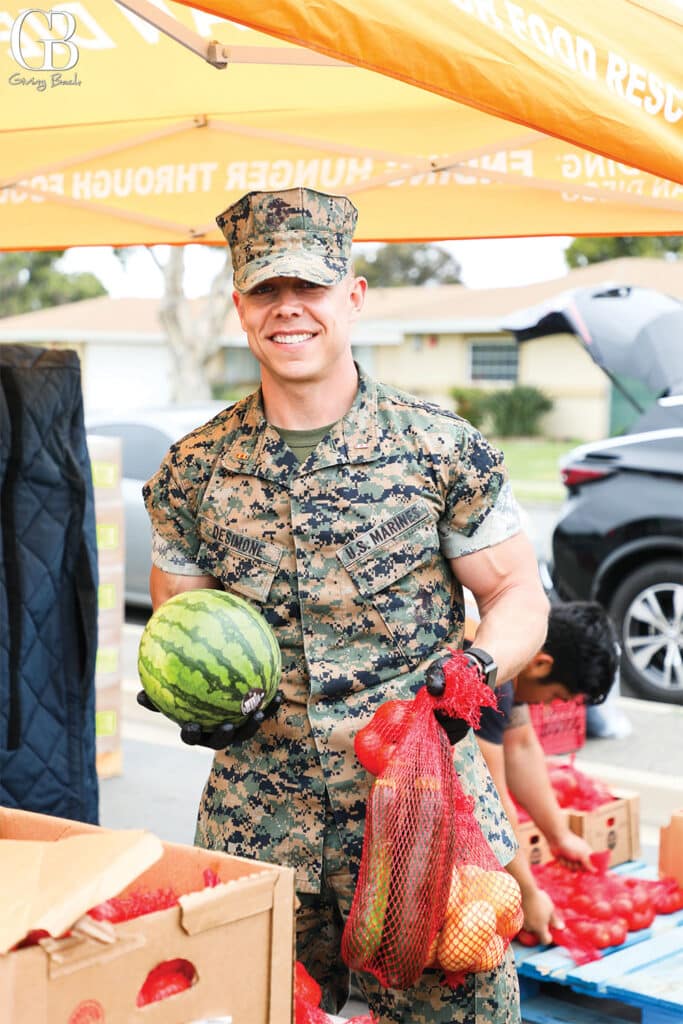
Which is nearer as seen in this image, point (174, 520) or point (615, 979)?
point (174, 520)

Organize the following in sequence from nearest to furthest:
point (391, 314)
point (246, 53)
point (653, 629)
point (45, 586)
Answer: point (246, 53)
point (45, 586)
point (653, 629)
point (391, 314)

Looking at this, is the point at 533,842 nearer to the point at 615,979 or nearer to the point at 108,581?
the point at 615,979

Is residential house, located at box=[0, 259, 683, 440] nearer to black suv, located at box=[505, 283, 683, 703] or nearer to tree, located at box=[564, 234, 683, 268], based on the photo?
tree, located at box=[564, 234, 683, 268]

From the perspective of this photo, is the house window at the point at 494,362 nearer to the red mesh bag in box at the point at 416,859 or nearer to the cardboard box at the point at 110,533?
the cardboard box at the point at 110,533

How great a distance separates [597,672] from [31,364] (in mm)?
2318

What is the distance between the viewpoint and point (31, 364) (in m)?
4.84

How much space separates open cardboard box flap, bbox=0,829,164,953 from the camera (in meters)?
2.04

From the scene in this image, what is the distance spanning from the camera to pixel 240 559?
3215 mm

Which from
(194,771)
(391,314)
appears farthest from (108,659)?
(391,314)

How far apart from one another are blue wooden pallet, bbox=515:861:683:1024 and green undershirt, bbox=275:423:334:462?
216 cm

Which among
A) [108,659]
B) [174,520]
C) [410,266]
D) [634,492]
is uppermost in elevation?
[410,266]

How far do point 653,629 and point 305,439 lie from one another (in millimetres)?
6768
